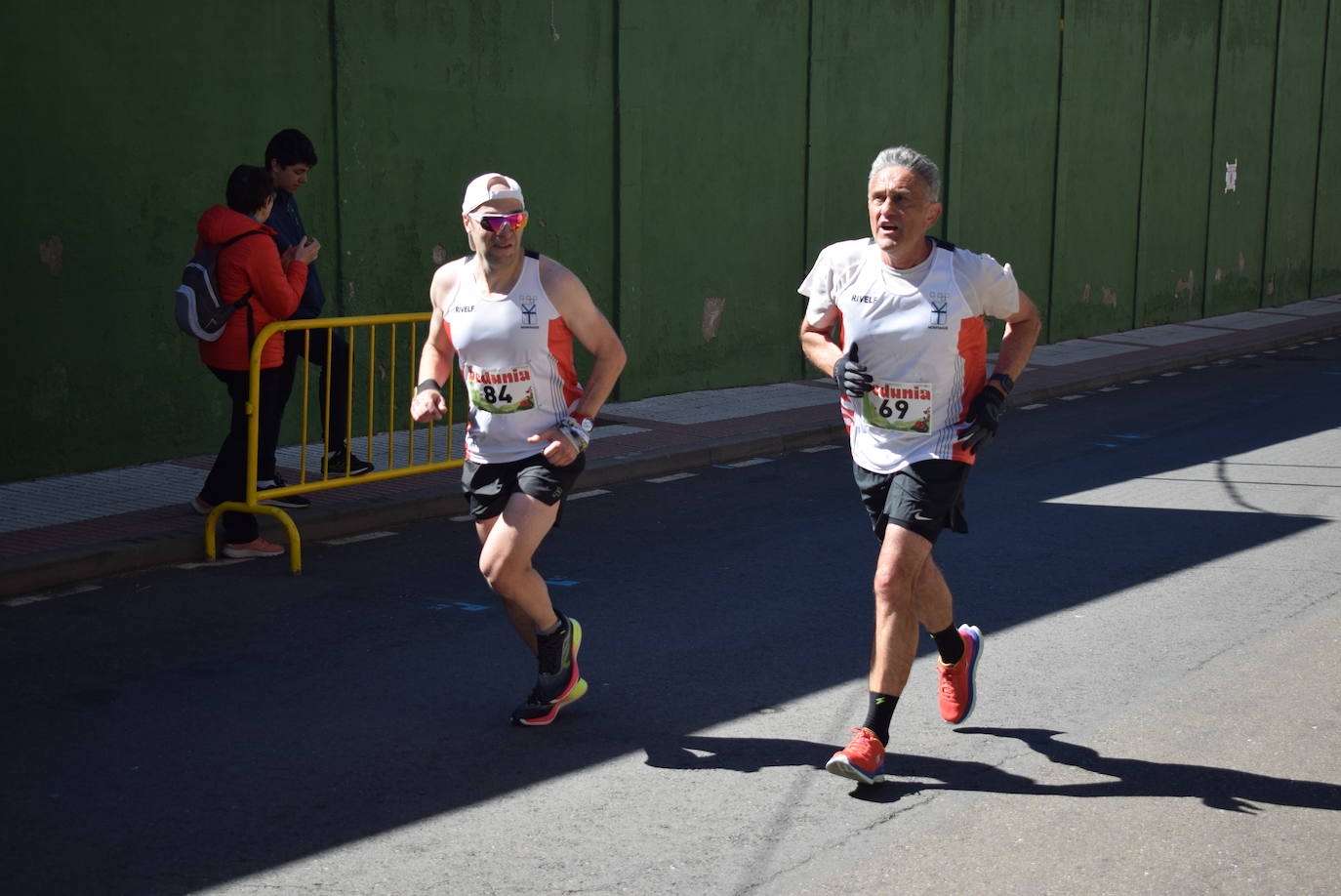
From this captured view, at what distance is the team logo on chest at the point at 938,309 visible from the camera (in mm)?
5191

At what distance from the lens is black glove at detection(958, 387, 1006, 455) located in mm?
5211

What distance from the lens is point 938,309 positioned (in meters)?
5.20

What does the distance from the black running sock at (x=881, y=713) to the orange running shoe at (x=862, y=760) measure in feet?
0.08

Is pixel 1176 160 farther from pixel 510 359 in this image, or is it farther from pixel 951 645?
pixel 510 359

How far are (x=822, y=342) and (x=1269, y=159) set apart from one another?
76.4 feet

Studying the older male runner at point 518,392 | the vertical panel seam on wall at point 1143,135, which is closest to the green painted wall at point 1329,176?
the vertical panel seam on wall at point 1143,135

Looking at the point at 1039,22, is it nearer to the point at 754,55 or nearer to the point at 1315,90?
the point at 754,55

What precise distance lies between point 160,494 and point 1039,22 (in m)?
13.8

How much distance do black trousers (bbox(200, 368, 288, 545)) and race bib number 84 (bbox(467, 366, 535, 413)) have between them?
10.2ft

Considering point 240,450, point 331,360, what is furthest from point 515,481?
point 331,360

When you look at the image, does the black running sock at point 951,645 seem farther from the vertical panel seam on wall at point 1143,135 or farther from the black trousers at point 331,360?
the vertical panel seam on wall at point 1143,135

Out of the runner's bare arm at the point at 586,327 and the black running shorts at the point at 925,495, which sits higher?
the runner's bare arm at the point at 586,327

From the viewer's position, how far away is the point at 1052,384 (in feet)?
52.5

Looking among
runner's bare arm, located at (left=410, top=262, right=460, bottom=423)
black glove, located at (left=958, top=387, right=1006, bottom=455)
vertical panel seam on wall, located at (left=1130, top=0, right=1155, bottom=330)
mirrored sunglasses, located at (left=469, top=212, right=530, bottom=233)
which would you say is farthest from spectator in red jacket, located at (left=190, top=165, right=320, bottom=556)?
vertical panel seam on wall, located at (left=1130, top=0, right=1155, bottom=330)
